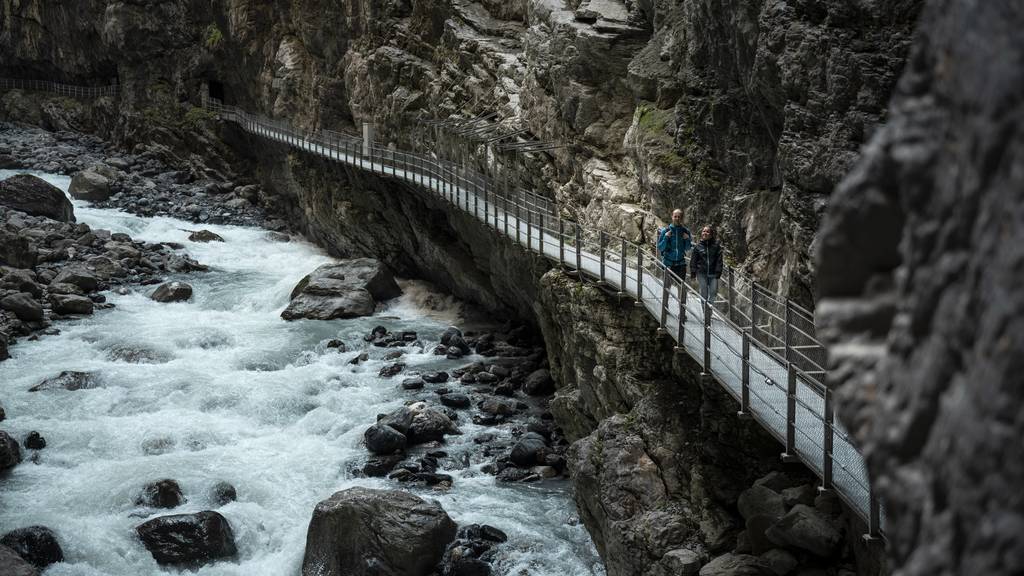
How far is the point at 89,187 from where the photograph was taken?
42.5 m

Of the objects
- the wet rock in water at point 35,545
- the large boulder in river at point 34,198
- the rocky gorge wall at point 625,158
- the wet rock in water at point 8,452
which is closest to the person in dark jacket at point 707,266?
the rocky gorge wall at point 625,158

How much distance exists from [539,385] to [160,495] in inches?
350

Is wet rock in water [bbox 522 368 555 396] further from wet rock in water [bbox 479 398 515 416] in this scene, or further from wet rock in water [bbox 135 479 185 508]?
wet rock in water [bbox 135 479 185 508]

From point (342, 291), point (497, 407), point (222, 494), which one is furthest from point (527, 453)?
point (342, 291)

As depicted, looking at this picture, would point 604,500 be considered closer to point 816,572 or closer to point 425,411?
point 816,572

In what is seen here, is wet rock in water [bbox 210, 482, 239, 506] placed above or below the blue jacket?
below

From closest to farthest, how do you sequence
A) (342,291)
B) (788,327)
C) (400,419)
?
(788,327) → (400,419) → (342,291)

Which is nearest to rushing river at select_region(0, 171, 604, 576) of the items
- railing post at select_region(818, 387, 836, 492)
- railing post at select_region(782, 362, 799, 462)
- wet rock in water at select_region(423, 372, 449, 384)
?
wet rock in water at select_region(423, 372, 449, 384)

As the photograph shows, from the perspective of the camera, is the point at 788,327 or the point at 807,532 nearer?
the point at 807,532

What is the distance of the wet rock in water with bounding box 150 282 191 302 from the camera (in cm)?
2897

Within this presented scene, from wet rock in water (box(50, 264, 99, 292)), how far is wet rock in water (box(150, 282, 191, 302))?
177 cm

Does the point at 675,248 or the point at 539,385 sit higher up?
the point at 675,248

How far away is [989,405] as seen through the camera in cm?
283

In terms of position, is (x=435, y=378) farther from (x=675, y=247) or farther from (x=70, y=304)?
(x=70, y=304)
